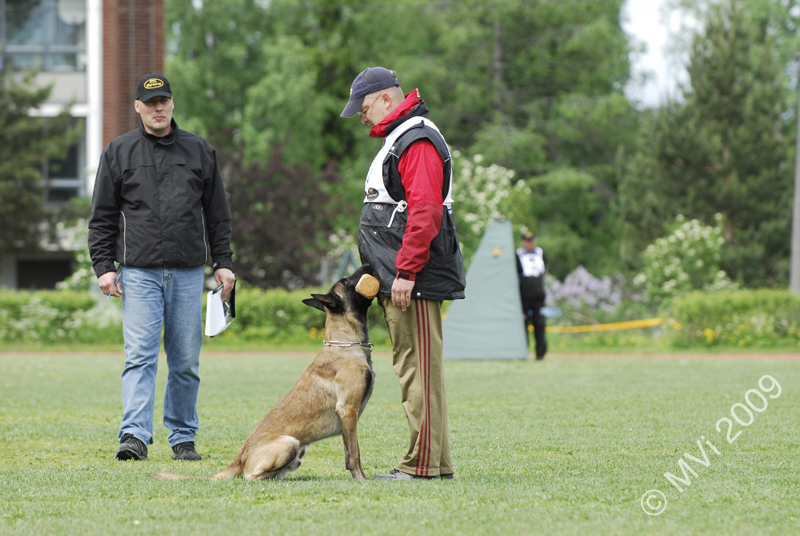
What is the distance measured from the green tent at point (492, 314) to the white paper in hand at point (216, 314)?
850cm

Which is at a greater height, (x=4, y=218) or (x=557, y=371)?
(x=4, y=218)

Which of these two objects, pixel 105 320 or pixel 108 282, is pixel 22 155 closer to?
pixel 105 320

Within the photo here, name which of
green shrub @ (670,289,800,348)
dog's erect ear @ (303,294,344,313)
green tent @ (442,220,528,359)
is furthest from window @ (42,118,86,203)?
dog's erect ear @ (303,294,344,313)

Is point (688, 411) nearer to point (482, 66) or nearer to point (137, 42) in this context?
point (137, 42)

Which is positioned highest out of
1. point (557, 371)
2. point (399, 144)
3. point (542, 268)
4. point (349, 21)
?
point (349, 21)

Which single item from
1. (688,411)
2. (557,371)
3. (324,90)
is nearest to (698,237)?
(557,371)

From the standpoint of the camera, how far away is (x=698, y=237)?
22.5m

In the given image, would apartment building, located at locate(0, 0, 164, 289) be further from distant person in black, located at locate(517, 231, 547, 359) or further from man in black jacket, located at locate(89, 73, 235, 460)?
man in black jacket, located at locate(89, 73, 235, 460)

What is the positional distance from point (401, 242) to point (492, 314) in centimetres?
970

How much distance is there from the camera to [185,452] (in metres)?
5.39

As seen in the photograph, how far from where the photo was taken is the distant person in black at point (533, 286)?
14.0 meters

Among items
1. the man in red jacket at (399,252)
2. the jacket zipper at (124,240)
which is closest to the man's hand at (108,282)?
the jacket zipper at (124,240)

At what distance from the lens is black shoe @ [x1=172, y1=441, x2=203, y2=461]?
5.34 m

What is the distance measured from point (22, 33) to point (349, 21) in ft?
51.5
